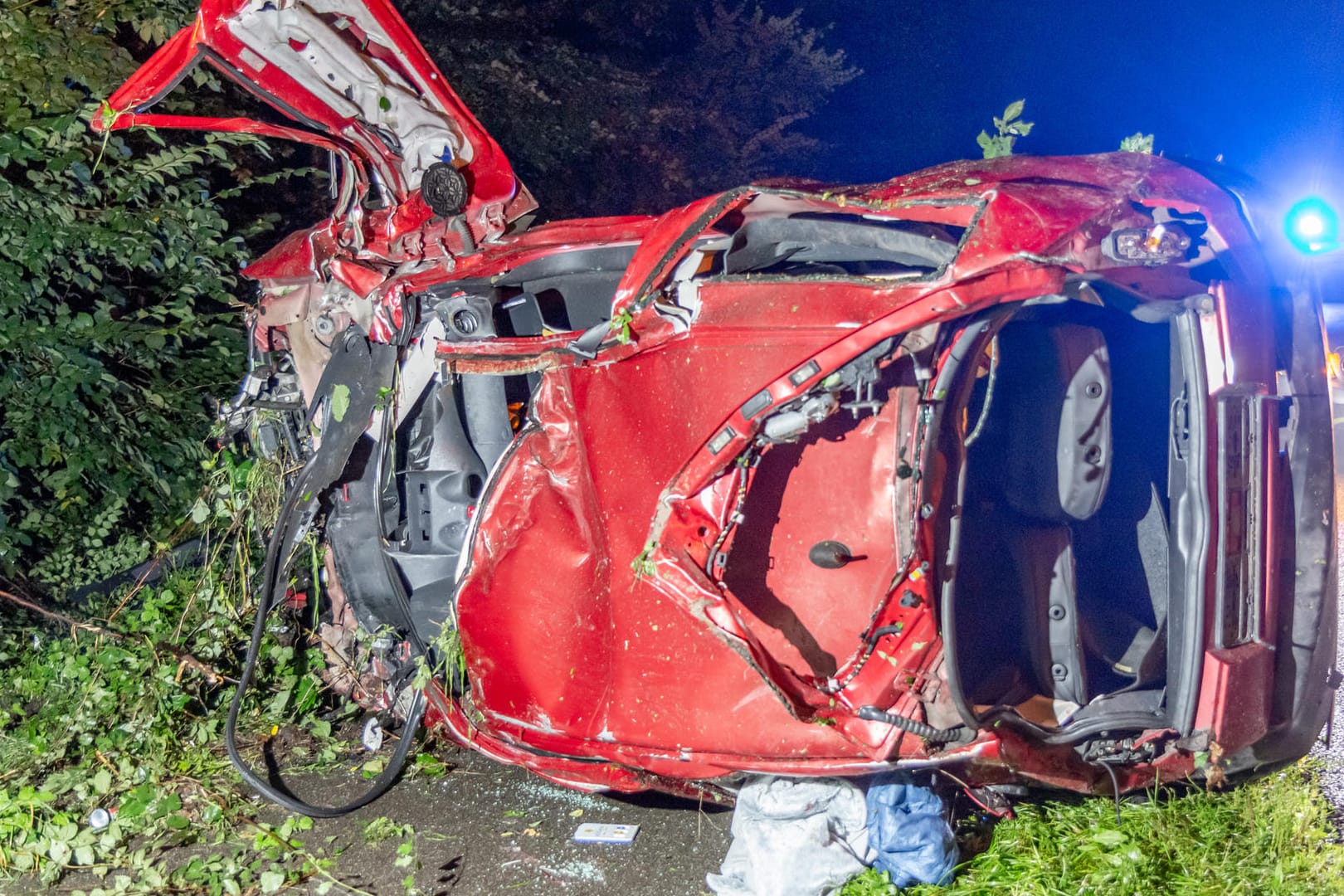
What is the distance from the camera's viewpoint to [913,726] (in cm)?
210

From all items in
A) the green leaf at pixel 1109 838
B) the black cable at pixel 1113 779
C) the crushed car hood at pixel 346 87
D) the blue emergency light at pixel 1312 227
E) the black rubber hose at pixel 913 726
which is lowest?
the green leaf at pixel 1109 838

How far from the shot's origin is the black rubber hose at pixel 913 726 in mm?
2100

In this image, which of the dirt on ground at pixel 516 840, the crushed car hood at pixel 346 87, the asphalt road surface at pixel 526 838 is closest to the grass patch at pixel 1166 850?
the asphalt road surface at pixel 526 838

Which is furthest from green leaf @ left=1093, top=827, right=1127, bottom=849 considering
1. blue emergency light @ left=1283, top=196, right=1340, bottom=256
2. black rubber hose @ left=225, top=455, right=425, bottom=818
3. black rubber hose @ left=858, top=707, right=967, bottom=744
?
black rubber hose @ left=225, top=455, right=425, bottom=818

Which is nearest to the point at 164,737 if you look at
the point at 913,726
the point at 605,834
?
the point at 605,834

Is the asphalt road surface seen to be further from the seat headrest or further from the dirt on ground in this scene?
the seat headrest

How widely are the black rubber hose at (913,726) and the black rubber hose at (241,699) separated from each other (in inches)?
63.9

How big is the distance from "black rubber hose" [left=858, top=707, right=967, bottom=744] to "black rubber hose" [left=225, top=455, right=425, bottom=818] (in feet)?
5.32

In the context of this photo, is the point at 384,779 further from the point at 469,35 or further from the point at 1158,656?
the point at 469,35

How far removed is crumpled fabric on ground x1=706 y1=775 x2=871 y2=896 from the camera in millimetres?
2490

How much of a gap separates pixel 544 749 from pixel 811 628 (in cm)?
85

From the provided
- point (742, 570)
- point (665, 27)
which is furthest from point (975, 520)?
point (665, 27)

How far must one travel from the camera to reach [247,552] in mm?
3805

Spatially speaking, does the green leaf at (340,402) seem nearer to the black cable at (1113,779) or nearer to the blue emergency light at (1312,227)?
the black cable at (1113,779)
